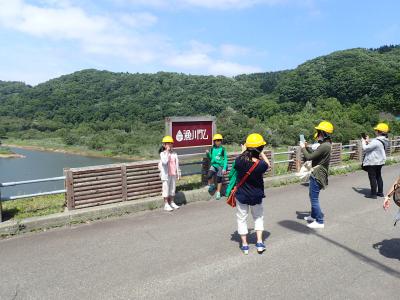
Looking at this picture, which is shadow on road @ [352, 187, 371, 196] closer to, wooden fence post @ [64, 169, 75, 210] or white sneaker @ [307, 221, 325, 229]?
white sneaker @ [307, 221, 325, 229]

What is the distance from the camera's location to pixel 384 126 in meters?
7.39

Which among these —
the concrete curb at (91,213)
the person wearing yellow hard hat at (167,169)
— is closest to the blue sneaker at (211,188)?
the concrete curb at (91,213)

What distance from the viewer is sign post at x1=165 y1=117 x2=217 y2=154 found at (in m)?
7.36

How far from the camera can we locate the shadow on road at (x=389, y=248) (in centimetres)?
463

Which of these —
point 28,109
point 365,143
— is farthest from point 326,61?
point 365,143

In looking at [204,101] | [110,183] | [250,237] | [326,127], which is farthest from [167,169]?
[204,101]

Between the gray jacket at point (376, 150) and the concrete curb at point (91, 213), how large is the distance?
153 inches

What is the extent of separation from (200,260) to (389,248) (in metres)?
2.80

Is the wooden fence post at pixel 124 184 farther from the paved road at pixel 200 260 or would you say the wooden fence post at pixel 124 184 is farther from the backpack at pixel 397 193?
the backpack at pixel 397 193

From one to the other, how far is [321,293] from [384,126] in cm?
516

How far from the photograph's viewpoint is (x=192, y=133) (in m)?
7.70

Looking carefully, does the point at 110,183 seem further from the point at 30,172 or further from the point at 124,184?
the point at 30,172

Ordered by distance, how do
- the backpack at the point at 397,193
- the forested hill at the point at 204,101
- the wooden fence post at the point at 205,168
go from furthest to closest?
the forested hill at the point at 204,101 < the wooden fence post at the point at 205,168 < the backpack at the point at 397,193

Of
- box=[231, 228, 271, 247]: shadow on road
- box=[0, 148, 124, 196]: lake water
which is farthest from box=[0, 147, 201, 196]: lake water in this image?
box=[231, 228, 271, 247]: shadow on road
